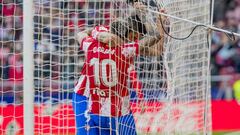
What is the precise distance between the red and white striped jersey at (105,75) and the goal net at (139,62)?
0.06ft

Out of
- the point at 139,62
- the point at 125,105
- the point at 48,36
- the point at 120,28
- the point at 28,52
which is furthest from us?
the point at 48,36

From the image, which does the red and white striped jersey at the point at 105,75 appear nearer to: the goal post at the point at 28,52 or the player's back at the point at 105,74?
the player's back at the point at 105,74

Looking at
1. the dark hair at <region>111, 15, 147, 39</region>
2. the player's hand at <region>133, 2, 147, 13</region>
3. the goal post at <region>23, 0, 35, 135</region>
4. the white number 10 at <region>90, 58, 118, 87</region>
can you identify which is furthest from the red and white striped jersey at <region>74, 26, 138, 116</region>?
the goal post at <region>23, 0, 35, 135</region>

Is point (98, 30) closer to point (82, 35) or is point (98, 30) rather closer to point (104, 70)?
point (82, 35)

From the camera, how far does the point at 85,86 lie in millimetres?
6863

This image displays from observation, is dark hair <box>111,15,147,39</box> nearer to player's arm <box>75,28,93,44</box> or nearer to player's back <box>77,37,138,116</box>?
player's back <box>77,37,138,116</box>

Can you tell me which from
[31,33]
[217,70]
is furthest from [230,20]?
[31,33]

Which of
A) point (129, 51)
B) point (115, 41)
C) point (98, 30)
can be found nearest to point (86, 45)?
point (98, 30)

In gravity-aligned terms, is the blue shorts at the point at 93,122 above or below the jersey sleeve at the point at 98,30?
below

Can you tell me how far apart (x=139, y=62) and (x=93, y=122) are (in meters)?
0.80

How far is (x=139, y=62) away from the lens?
735 centimetres

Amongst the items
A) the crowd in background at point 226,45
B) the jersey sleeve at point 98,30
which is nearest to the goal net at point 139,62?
the jersey sleeve at point 98,30

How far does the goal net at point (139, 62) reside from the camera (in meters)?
6.89

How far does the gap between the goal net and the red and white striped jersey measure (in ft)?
0.06
